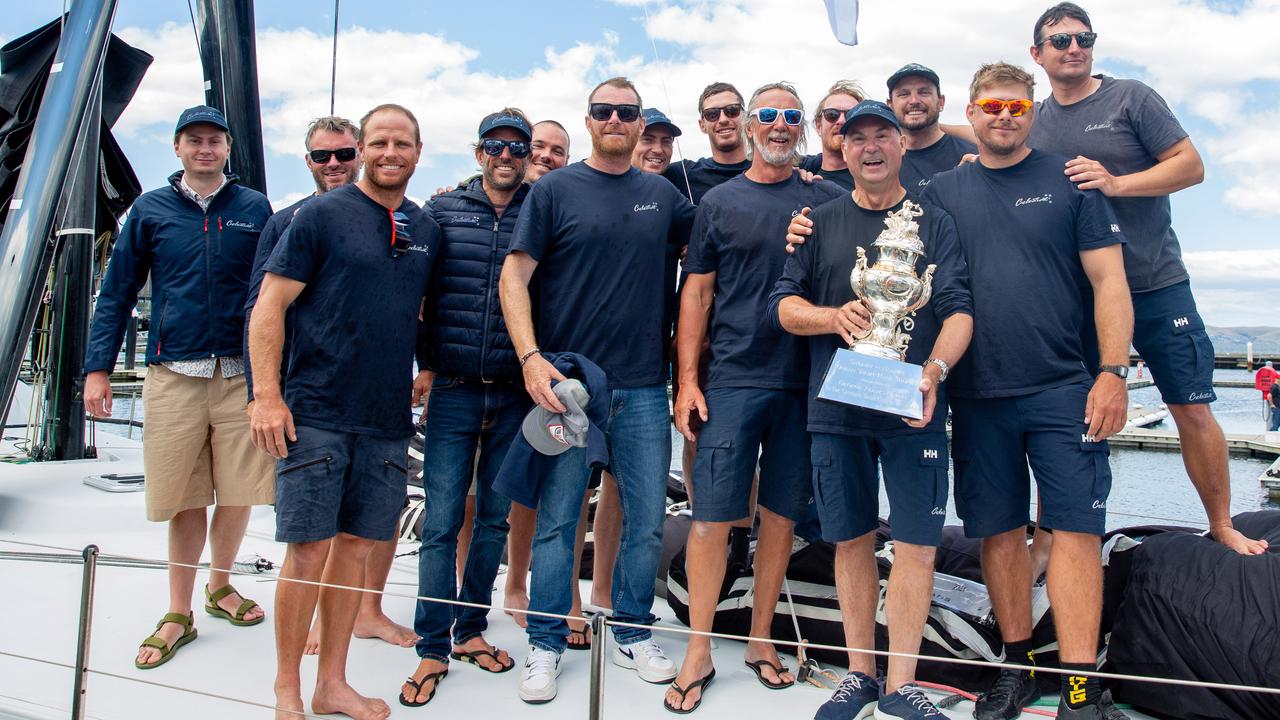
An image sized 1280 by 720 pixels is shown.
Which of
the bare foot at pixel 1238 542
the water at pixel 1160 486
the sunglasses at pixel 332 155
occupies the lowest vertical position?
the water at pixel 1160 486

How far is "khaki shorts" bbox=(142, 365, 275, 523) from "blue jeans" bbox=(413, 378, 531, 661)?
0.81m

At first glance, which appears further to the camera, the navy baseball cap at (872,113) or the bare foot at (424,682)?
the bare foot at (424,682)

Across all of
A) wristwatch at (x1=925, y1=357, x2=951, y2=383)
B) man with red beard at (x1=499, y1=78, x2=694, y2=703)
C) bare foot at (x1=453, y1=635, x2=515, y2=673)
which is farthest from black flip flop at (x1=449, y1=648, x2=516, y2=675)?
wristwatch at (x1=925, y1=357, x2=951, y2=383)

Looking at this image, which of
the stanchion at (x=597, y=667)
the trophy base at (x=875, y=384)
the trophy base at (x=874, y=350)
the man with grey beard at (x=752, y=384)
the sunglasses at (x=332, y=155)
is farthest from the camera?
the sunglasses at (x=332, y=155)

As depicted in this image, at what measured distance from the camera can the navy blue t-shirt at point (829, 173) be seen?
3781 mm

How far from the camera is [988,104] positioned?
286cm

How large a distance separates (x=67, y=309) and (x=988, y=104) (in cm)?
521

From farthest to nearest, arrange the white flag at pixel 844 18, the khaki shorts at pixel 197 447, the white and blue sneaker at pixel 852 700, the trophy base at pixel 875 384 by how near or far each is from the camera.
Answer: the white flag at pixel 844 18, the khaki shorts at pixel 197 447, the white and blue sneaker at pixel 852 700, the trophy base at pixel 875 384

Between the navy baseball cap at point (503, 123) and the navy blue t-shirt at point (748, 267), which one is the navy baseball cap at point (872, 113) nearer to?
the navy blue t-shirt at point (748, 267)

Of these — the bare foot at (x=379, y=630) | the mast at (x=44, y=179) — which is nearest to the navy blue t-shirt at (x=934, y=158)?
the bare foot at (x=379, y=630)

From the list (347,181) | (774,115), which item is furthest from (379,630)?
(774,115)

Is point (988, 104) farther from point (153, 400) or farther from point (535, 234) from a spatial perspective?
point (153, 400)

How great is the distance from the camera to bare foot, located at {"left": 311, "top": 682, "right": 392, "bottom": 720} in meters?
2.78

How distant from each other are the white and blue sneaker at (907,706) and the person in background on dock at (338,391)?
155 centimetres
